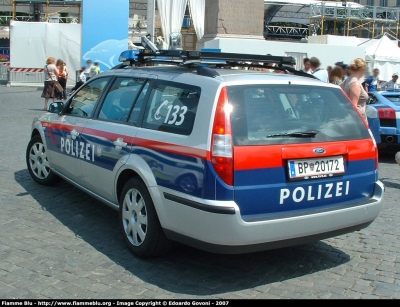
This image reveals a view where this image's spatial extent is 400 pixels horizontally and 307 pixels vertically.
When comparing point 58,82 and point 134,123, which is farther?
point 58,82

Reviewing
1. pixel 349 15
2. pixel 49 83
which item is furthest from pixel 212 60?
pixel 349 15

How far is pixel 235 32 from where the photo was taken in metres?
19.8

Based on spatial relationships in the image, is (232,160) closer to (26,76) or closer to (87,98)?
(87,98)

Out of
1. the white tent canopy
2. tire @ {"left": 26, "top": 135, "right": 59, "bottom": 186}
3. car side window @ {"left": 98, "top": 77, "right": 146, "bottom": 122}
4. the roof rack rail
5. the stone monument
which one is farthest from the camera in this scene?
the white tent canopy

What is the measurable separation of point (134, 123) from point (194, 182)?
1.10m

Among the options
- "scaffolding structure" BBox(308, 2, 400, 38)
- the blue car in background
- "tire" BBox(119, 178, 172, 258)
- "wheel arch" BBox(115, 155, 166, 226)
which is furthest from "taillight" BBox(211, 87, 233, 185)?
"scaffolding structure" BBox(308, 2, 400, 38)

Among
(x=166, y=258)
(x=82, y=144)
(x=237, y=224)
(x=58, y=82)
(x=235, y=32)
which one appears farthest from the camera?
(x=235, y=32)

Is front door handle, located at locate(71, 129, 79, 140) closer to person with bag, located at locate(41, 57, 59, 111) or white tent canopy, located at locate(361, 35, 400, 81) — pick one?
person with bag, located at locate(41, 57, 59, 111)

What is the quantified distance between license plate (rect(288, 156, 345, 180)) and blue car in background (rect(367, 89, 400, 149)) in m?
5.65

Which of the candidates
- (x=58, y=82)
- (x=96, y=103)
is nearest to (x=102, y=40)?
(x=58, y=82)

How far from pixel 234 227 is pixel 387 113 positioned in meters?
6.74

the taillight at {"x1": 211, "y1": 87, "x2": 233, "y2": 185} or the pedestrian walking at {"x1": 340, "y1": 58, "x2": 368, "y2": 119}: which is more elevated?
the pedestrian walking at {"x1": 340, "y1": 58, "x2": 368, "y2": 119}

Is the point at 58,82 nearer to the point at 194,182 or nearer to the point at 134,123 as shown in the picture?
the point at 134,123

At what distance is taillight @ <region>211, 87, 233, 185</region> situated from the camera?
12.3 feet
